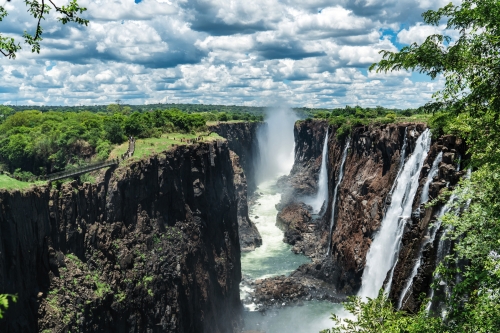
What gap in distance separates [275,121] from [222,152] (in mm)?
103065

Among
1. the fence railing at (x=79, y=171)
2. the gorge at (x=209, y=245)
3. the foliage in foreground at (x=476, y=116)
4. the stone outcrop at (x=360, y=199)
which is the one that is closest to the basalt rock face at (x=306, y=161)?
the gorge at (x=209, y=245)

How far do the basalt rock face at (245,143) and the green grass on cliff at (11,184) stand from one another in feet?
197

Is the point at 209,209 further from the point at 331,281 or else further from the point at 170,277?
the point at 331,281

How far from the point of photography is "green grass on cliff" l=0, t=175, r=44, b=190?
2651 cm

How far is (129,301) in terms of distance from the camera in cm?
3438

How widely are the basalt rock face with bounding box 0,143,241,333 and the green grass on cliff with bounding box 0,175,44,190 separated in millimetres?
635

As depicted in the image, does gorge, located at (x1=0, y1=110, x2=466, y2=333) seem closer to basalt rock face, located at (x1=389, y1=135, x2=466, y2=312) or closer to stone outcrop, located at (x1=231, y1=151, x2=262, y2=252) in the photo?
basalt rock face, located at (x1=389, y1=135, x2=466, y2=312)

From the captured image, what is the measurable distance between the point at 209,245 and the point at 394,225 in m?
19.8

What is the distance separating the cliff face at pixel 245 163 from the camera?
70.3 metres

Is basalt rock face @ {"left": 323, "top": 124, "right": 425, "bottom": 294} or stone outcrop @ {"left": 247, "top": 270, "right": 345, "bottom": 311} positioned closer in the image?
basalt rock face @ {"left": 323, "top": 124, "right": 425, "bottom": 294}

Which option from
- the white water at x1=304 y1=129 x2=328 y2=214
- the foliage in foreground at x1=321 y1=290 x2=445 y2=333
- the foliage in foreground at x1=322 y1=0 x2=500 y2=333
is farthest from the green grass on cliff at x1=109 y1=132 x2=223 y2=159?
the white water at x1=304 y1=129 x2=328 y2=214

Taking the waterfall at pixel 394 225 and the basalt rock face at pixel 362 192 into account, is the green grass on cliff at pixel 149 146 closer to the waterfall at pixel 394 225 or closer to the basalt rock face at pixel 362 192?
the basalt rock face at pixel 362 192

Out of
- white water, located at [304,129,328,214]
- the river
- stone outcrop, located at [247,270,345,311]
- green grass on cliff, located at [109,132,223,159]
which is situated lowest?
the river

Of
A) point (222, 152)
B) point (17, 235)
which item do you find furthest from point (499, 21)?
point (222, 152)
